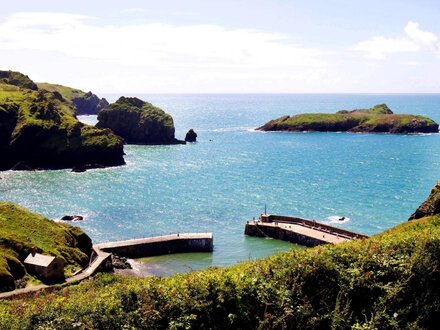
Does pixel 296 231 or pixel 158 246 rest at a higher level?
pixel 296 231

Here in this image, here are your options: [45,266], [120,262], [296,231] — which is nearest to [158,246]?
[120,262]

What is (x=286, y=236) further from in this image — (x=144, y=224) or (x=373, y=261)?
(x=373, y=261)

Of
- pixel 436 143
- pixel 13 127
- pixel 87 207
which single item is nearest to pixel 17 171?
pixel 13 127

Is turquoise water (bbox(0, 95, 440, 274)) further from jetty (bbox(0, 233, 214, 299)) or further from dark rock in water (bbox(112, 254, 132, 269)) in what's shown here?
dark rock in water (bbox(112, 254, 132, 269))

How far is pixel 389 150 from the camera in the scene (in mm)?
175125

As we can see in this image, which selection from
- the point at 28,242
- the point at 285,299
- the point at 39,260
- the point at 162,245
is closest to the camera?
the point at 285,299

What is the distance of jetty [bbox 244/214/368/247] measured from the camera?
7538 centimetres

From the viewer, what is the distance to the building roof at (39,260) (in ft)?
177

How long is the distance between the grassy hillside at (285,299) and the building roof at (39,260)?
94.8 feet

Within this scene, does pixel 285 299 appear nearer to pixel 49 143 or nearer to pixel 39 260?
pixel 39 260

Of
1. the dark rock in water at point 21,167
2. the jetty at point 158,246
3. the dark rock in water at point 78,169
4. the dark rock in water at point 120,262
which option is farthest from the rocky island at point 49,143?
the dark rock in water at point 120,262

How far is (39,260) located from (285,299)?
37.7 meters

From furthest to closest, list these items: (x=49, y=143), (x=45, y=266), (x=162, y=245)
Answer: (x=49, y=143)
(x=162, y=245)
(x=45, y=266)

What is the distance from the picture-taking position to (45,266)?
53625mm
